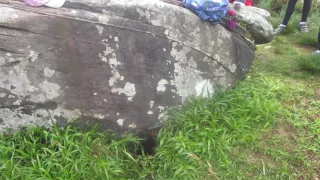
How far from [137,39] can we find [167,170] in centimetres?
118

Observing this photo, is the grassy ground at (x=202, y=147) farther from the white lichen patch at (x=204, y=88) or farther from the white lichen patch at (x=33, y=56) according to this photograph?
the white lichen patch at (x=33, y=56)

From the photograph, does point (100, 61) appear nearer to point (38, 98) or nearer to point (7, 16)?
point (38, 98)

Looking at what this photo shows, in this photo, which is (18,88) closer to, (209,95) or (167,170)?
(167,170)

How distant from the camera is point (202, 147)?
296 cm

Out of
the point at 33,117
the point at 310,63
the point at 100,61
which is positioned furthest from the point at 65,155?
the point at 310,63

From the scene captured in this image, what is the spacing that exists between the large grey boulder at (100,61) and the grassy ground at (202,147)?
7.1 inches

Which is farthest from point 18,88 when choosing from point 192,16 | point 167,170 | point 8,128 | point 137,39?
point 192,16

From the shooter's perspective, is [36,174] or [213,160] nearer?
[36,174]

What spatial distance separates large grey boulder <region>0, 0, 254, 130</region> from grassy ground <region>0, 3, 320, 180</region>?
18cm

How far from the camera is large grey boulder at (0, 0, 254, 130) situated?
2957mm

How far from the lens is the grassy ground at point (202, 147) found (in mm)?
2752

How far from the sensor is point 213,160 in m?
2.92

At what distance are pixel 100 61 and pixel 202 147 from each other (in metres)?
1.17

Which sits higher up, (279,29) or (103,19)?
(103,19)
